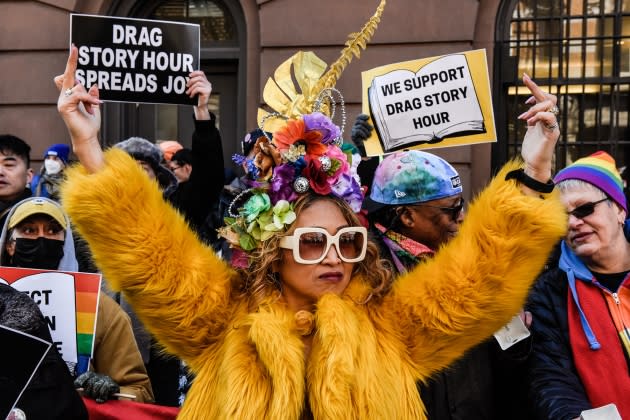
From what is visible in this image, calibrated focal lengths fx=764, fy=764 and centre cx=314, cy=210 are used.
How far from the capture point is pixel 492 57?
7.34 metres

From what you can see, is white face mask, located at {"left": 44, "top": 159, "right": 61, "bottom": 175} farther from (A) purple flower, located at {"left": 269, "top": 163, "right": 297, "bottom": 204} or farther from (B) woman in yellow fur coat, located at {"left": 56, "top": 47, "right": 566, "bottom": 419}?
(A) purple flower, located at {"left": 269, "top": 163, "right": 297, "bottom": 204}

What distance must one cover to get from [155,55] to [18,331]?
1652 millimetres

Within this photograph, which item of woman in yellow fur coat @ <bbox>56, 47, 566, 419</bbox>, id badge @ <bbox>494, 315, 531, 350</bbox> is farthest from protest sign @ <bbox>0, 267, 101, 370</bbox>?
id badge @ <bbox>494, 315, 531, 350</bbox>

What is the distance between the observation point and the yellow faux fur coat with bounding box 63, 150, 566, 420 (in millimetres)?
2227

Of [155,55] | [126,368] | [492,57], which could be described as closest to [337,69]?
[155,55]

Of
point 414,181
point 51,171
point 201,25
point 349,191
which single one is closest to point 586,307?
point 414,181

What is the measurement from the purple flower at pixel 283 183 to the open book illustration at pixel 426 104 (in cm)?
164

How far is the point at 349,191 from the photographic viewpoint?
2.46 m

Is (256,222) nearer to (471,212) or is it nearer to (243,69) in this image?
(471,212)

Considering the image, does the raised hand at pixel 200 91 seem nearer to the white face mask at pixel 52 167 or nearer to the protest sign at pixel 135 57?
the protest sign at pixel 135 57

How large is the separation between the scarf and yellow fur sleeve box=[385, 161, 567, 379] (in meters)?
0.48

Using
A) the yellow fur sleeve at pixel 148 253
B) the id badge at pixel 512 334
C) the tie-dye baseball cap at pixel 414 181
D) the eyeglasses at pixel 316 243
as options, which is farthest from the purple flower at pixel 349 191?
the id badge at pixel 512 334

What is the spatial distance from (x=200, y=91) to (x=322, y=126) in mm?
1108

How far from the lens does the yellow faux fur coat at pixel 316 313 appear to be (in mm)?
2227
